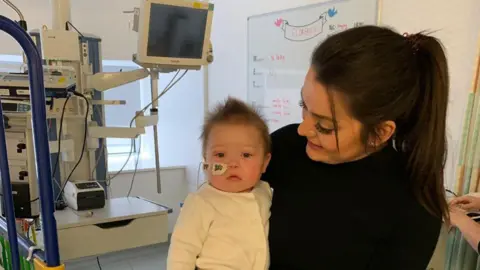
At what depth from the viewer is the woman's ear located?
94 cm

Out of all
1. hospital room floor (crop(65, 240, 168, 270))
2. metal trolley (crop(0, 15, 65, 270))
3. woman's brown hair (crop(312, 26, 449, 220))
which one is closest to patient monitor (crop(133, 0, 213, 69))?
metal trolley (crop(0, 15, 65, 270))

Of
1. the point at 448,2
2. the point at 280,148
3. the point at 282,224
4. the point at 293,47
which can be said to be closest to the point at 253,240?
the point at 282,224

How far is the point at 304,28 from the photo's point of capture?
9.59 ft

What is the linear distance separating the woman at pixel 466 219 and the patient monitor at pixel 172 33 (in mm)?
1328

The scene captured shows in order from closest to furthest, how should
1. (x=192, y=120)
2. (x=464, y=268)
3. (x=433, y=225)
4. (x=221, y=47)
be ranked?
(x=433, y=225), (x=464, y=268), (x=221, y=47), (x=192, y=120)

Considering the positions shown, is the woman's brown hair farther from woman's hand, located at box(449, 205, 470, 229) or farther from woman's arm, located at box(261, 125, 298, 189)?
woman's hand, located at box(449, 205, 470, 229)

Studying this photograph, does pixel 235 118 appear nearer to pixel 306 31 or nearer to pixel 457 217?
pixel 457 217

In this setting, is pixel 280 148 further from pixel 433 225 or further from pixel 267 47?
pixel 267 47

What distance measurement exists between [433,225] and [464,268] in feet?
3.86

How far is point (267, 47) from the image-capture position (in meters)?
3.22

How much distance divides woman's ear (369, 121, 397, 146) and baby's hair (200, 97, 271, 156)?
1.00 ft

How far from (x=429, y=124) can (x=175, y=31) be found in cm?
134

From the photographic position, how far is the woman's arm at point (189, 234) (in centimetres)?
102

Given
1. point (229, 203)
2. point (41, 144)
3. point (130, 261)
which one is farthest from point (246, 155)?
point (130, 261)
